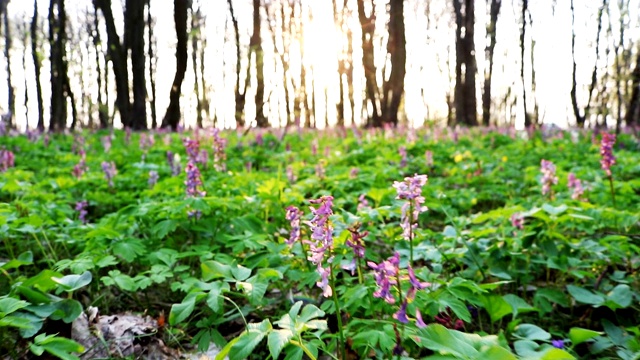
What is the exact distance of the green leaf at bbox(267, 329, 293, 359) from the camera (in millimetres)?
1239

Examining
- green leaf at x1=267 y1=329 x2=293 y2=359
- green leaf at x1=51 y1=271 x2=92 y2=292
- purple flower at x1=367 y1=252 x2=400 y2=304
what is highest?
purple flower at x1=367 y1=252 x2=400 y2=304

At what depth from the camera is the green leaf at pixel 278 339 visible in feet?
4.07

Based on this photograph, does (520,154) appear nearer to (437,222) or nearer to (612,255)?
(437,222)

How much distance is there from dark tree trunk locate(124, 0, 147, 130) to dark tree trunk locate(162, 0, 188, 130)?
0.91 m

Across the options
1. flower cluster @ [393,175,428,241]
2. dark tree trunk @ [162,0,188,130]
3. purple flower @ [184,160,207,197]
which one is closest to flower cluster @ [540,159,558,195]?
flower cluster @ [393,175,428,241]

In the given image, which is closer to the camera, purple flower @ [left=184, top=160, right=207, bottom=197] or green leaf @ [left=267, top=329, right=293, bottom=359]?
green leaf @ [left=267, top=329, right=293, bottom=359]

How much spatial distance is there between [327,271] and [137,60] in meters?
14.9

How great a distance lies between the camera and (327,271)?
149 cm

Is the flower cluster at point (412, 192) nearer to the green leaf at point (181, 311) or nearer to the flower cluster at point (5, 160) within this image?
the green leaf at point (181, 311)

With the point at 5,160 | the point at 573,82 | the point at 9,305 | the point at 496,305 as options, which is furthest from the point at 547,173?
the point at 573,82

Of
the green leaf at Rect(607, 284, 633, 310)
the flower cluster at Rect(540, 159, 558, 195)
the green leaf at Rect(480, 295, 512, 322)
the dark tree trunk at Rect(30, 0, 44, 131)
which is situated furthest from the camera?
the dark tree trunk at Rect(30, 0, 44, 131)

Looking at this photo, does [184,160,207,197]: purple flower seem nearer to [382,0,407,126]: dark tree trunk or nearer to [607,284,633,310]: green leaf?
[607,284,633,310]: green leaf

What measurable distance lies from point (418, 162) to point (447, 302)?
562cm

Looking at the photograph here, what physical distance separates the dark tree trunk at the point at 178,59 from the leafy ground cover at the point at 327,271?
9.38 meters
